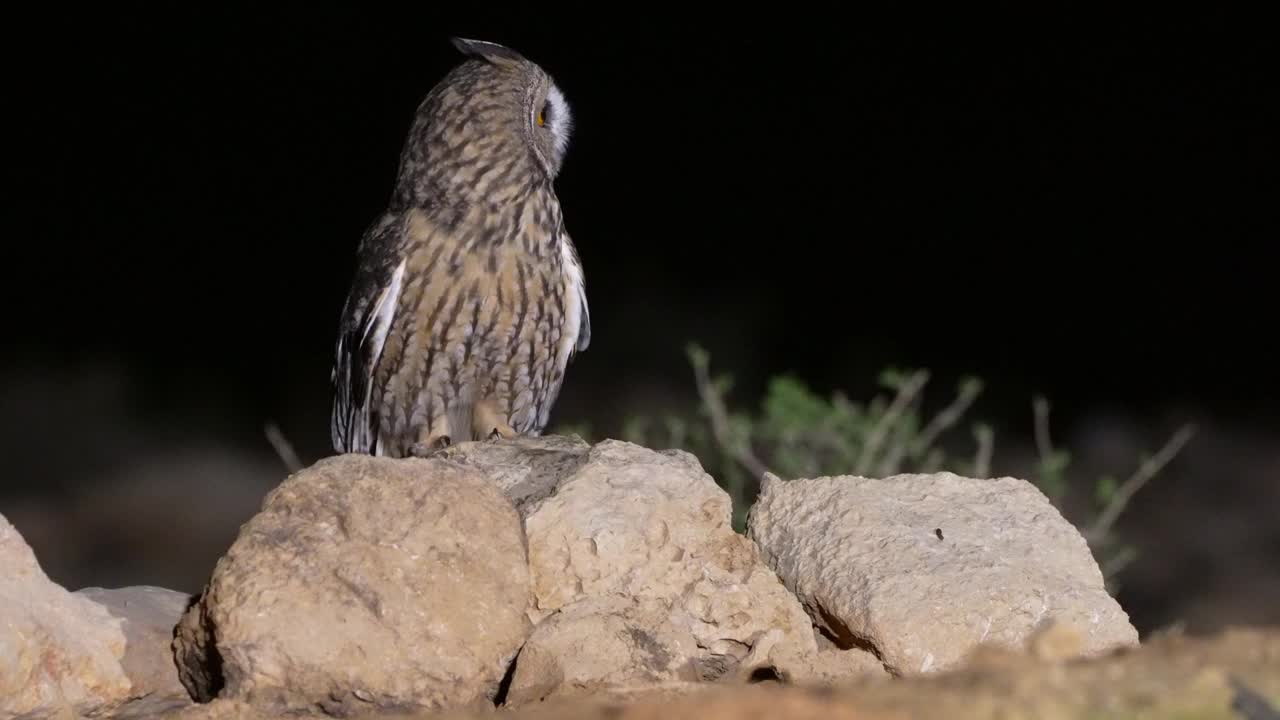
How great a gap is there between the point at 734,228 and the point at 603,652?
172 inches

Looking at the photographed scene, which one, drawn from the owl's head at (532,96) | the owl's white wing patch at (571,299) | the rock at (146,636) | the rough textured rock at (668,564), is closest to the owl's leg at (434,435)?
the owl's white wing patch at (571,299)

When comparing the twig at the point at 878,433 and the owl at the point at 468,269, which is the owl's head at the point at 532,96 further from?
the twig at the point at 878,433

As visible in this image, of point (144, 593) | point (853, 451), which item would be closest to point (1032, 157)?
point (853, 451)

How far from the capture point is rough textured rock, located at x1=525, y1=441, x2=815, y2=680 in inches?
98.4

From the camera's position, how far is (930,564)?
2.56 metres

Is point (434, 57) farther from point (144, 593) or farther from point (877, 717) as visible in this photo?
point (877, 717)

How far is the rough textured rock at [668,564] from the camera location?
2500mm

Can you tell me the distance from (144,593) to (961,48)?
14.4ft

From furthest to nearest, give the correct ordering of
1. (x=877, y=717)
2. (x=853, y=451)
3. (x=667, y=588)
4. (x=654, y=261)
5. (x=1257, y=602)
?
(x=654, y=261) < (x=1257, y=602) < (x=853, y=451) < (x=667, y=588) < (x=877, y=717)

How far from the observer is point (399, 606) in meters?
2.36

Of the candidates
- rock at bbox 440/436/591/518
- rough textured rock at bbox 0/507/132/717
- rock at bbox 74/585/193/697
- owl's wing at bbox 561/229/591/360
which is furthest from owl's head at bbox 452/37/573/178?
rough textured rock at bbox 0/507/132/717

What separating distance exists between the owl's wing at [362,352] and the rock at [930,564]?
122 centimetres

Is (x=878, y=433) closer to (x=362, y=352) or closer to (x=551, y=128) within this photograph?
(x=551, y=128)

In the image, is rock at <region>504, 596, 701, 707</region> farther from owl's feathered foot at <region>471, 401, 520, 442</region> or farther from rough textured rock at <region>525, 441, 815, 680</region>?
owl's feathered foot at <region>471, 401, 520, 442</region>
